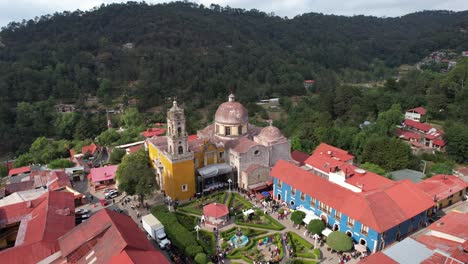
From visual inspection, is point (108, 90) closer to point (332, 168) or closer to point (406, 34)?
point (332, 168)

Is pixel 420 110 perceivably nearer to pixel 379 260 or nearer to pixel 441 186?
pixel 441 186

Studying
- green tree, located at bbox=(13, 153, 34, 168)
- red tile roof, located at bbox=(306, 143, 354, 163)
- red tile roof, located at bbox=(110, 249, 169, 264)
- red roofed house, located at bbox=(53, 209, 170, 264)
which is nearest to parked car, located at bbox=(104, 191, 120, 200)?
red roofed house, located at bbox=(53, 209, 170, 264)

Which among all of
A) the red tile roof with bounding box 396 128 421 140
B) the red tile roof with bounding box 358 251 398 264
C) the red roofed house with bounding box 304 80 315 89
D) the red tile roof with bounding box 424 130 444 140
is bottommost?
the red tile roof with bounding box 358 251 398 264

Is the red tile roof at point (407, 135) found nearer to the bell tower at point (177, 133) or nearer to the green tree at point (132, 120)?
the bell tower at point (177, 133)

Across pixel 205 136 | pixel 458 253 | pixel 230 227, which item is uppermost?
pixel 205 136

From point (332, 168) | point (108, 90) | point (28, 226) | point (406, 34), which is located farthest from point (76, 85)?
point (406, 34)

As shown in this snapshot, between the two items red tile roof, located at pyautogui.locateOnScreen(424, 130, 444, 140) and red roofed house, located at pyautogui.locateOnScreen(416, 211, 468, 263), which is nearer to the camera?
red roofed house, located at pyautogui.locateOnScreen(416, 211, 468, 263)

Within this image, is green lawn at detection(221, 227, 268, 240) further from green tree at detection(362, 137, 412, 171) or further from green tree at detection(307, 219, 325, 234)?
green tree at detection(362, 137, 412, 171)
